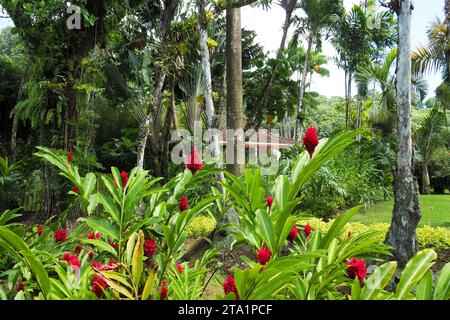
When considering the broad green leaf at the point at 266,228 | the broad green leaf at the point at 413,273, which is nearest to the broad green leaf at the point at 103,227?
the broad green leaf at the point at 266,228

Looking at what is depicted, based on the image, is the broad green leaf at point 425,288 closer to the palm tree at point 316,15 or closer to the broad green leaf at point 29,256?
the broad green leaf at point 29,256

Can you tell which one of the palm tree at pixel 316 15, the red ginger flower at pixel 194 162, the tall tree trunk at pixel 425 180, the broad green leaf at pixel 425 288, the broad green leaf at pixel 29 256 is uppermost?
the palm tree at pixel 316 15

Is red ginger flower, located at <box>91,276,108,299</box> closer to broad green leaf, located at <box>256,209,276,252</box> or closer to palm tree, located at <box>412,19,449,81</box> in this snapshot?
broad green leaf, located at <box>256,209,276,252</box>

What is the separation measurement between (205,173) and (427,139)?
15.5m

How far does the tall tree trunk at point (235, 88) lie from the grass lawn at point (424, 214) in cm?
337

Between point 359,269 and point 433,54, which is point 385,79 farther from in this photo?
point 359,269

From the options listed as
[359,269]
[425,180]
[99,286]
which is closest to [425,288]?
[359,269]

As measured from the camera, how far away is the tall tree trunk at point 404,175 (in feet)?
13.3

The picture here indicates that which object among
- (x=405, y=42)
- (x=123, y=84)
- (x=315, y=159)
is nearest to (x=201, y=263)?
(x=315, y=159)

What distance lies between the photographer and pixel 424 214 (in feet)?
28.0

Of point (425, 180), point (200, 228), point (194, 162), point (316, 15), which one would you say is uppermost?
point (316, 15)

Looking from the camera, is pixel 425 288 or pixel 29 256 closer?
pixel 29 256

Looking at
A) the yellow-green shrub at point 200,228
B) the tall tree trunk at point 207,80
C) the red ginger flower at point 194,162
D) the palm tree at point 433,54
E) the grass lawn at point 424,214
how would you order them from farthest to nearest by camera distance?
1. the palm tree at point 433,54
2. the grass lawn at point 424,214
3. the yellow-green shrub at point 200,228
4. the tall tree trunk at point 207,80
5. the red ginger flower at point 194,162
